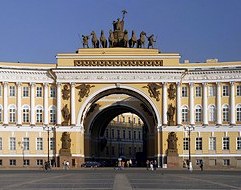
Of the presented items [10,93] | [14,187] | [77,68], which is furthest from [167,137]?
[14,187]

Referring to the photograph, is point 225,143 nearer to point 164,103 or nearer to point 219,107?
point 219,107

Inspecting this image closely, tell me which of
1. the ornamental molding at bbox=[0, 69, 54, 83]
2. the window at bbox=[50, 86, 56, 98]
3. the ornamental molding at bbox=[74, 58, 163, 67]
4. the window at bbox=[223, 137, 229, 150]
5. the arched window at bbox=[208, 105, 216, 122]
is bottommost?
the window at bbox=[223, 137, 229, 150]

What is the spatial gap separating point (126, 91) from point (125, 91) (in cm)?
14

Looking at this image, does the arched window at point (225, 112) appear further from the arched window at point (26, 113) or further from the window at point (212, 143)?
the arched window at point (26, 113)

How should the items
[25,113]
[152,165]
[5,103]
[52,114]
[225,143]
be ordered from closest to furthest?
[152,165], [5,103], [225,143], [25,113], [52,114]

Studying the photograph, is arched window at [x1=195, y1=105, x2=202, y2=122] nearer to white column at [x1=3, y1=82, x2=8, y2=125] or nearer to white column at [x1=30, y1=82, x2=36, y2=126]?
white column at [x1=30, y1=82, x2=36, y2=126]

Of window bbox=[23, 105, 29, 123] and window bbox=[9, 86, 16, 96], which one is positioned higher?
window bbox=[9, 86, 16, 96]

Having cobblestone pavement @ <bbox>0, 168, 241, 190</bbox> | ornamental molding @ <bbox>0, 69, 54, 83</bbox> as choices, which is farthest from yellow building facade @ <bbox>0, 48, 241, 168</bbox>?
cobblestone pavement @ <bbox>0, 168, 241, 190</bbox>

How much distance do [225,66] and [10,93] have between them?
91.4 ft

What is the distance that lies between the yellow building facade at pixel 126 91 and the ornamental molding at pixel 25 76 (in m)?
0.13

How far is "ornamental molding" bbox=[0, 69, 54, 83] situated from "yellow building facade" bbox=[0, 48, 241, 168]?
5.0 inches

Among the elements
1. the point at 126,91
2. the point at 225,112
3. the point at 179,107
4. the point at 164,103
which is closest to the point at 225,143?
the point at 225,112

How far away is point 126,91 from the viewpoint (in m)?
94.1

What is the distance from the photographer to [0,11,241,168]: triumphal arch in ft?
302
